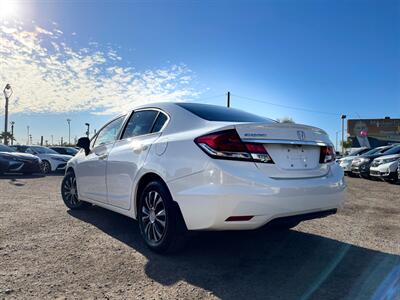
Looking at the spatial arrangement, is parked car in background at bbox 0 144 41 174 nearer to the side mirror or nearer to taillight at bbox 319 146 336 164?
the side mirror

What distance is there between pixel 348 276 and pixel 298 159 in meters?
1.11

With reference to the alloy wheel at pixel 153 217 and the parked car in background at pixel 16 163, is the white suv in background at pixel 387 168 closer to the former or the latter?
the alloy wheel at pixel 153 217

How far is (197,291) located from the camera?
2891 mm

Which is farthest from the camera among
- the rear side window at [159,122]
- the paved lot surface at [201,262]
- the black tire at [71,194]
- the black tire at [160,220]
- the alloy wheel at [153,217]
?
the black tire at [71,194]

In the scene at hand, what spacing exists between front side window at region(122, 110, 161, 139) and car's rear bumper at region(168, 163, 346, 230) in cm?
118

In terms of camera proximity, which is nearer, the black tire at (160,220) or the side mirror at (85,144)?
the black tire at (160,220)

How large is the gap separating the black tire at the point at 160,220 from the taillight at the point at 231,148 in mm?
686

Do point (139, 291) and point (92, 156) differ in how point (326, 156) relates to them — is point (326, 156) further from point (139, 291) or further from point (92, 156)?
point (92, 156)

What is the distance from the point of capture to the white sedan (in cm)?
316

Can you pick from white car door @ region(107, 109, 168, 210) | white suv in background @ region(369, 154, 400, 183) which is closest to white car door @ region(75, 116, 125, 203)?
white car door @ region(107, 109, 168, 210)

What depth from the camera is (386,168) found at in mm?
12609

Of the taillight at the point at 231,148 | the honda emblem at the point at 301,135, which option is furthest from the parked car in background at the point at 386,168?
the taillight at the point at 231,148

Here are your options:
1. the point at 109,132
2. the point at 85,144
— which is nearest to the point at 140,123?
the point at 109,132

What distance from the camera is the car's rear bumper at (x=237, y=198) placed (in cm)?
312
